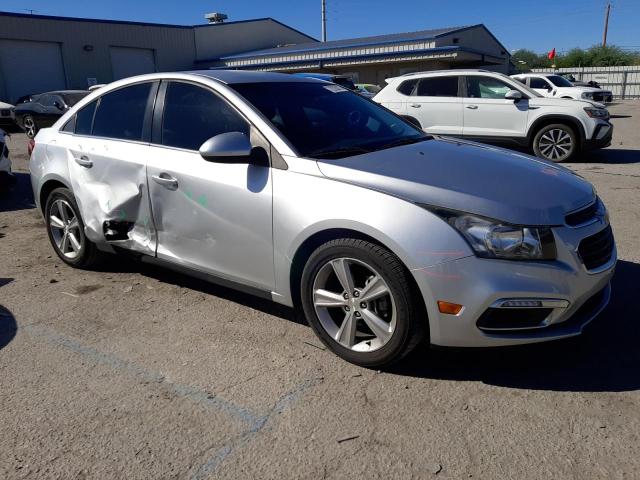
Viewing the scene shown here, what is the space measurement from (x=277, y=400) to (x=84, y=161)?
2.70m

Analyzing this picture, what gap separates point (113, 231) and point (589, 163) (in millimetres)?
9101

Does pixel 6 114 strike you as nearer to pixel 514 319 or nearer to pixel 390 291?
pixel 390 291

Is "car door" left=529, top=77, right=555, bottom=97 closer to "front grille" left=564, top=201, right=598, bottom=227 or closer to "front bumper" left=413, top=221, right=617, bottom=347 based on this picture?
"front grille" left=564, top=201, right=598, bottom=227

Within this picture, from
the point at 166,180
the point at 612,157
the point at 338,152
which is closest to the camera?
the point at 338,152

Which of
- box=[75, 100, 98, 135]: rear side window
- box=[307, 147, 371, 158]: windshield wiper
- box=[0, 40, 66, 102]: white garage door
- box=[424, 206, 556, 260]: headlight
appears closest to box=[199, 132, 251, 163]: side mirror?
box=[307, 147, 371, 158]: windshield wiper

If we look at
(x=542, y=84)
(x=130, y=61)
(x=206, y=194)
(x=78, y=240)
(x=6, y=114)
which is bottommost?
(x=78, y=240)

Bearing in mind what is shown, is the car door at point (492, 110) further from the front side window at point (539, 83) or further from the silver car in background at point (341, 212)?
the front side window at point (539, 83)

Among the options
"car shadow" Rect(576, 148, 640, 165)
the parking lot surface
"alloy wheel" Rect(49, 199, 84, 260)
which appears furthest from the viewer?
"car shadow" Rect(576, 148, 640, 165)

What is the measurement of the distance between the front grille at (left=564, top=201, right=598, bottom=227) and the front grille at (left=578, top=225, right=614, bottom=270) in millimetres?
99

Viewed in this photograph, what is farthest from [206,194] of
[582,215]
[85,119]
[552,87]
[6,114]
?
[552,87]

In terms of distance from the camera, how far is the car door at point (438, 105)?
10.5 m

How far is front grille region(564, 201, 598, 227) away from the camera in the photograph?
2.82m

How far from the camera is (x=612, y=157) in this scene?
35.8ft

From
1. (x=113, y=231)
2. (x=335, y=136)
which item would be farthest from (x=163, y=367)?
(x=335, y=136)
